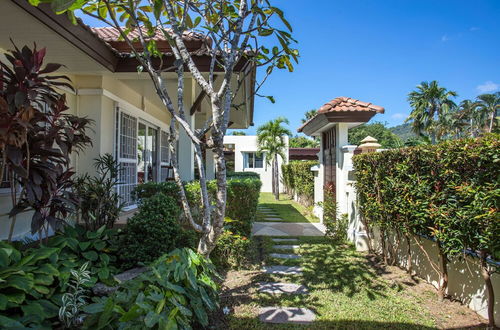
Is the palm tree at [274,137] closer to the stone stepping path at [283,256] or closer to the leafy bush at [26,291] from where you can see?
the stone stepping path at [283,256]

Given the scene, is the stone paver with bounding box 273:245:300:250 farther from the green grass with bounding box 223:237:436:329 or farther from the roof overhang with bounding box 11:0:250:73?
the roof overhang with bounding box 11:0:250:73

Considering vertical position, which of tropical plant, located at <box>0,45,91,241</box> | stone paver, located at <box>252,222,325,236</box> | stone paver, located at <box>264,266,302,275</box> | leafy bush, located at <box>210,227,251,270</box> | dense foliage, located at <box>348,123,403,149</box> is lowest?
stone paver, located at <box>252,222,325,236</box>

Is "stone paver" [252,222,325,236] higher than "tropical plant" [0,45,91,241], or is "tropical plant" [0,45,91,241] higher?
"tropical plant" [0,45,91,241]

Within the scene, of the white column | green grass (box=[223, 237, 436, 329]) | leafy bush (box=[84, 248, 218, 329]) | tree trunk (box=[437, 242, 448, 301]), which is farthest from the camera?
the white column

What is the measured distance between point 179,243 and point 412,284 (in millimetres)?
3697

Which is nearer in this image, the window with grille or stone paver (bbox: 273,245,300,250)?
stone paver (bbox: 273,245,300,250)

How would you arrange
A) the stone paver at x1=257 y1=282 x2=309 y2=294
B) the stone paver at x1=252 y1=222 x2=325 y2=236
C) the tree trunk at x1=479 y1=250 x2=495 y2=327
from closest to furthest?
the tree trunk at x1=479 y1=250 x2=495 y2=327 < the stone paver at x1=257 y1=282 x2=309 y2=294 < the stone paver at x1=252 y1=222 x2=325 y2=236

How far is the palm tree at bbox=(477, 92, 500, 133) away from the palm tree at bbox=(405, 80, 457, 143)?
7888 millimetres

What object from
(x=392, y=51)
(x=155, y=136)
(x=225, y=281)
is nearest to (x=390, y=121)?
(x=392, y=51)

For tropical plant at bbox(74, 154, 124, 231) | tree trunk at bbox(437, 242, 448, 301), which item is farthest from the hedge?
tropical plant at bbox(74, 154, 124, 231)

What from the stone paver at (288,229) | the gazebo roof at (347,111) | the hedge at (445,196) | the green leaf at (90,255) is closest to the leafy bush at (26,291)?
the green leaf at (90,255)

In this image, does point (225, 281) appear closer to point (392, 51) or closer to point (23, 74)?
point (23, 74)

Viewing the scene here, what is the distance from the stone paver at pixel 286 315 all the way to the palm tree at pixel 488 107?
175 feet

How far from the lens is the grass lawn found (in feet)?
10.3
